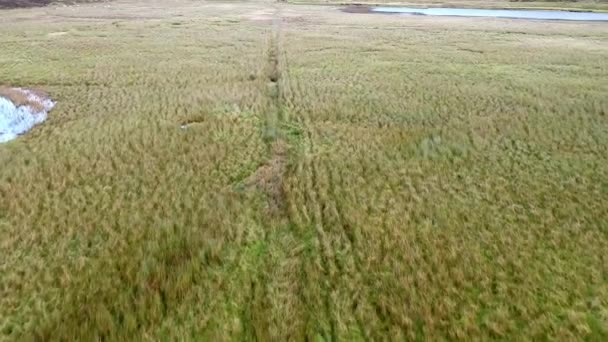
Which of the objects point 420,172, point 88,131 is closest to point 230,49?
point 88,131

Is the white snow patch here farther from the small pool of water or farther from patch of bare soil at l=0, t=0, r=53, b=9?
patch of bare soil at l=0, t=0, r=53, b=9

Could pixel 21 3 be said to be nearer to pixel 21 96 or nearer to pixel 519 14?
pixel 21 96

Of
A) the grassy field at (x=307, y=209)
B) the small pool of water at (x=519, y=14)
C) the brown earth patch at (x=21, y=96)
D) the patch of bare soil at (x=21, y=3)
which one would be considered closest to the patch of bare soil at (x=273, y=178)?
the grassy field at (x=307, y=209)

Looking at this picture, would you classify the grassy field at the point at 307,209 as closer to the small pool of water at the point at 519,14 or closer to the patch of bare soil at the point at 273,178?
the patch of bare soil at the point at 273,178

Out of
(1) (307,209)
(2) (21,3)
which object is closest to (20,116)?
(1) (307,209)

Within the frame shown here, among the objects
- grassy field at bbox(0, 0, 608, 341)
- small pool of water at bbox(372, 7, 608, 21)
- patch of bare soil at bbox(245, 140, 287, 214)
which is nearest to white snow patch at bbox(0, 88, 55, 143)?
grassy field at bbox(0, 0, 608, 341)
